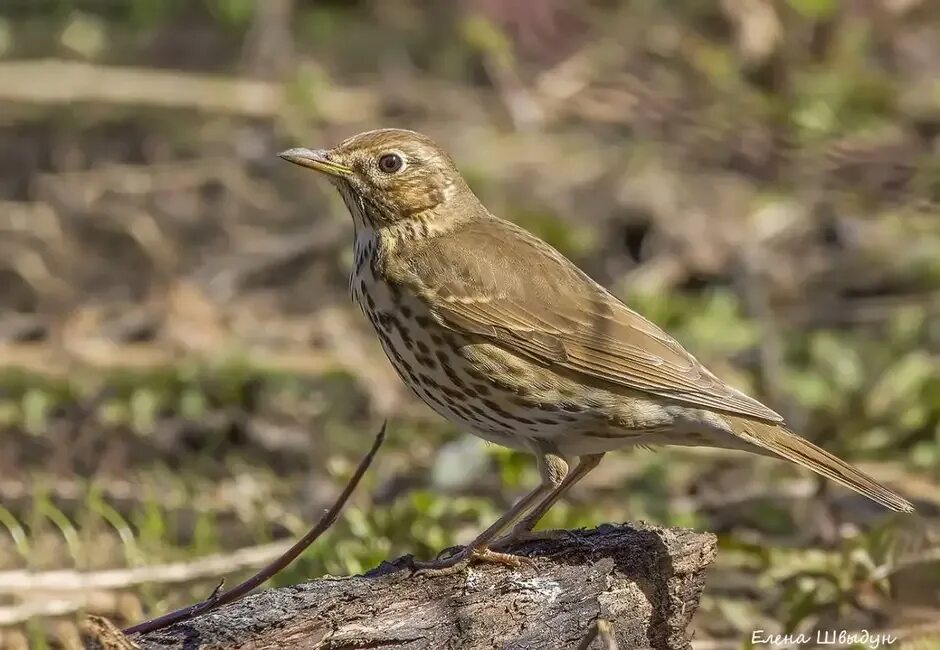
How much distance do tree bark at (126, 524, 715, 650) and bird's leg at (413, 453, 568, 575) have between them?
0.04 metres

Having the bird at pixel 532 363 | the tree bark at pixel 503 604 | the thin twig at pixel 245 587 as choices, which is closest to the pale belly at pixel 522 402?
the bird at pixel 532 363

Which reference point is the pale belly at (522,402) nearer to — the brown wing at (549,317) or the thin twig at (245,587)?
the brown wing at (549,317)

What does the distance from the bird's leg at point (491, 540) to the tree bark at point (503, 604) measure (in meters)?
0.04

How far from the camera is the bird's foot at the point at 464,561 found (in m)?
3.79

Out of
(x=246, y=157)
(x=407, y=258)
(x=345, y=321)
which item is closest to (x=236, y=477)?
(x=345, y=321)

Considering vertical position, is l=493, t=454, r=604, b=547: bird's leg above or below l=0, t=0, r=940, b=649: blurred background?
below

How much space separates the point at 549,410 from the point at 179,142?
550 centimetres

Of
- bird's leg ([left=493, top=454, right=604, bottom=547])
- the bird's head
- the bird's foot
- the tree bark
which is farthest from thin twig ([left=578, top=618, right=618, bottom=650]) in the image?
the bird's head

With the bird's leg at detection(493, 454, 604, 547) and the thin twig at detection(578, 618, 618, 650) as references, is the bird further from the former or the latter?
the thin twig at detection(578, 618, 618, 650)

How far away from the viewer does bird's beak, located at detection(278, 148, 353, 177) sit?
4.67m

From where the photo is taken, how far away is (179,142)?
9219 mm

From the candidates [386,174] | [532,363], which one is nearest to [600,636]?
[532,363]

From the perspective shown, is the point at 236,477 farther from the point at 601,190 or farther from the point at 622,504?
the point at 601,190

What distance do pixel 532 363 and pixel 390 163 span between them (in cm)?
85
